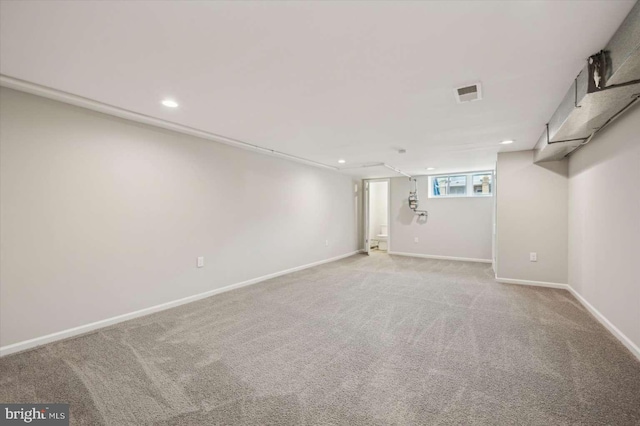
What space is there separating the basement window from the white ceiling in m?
3.91

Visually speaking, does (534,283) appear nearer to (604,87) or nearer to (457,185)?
(457,185)

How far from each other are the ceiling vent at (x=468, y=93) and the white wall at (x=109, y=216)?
3194 mm

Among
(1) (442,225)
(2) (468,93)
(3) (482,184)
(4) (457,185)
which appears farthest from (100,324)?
(3) (482,184)

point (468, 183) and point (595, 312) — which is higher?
point (468, 183)

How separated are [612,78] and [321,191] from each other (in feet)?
16.4

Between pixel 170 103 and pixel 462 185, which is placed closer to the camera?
pixel 170 103

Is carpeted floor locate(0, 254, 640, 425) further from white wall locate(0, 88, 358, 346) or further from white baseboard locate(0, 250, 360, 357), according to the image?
white wall locate(0, 88, 358, 346)

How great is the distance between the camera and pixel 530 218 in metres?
4.51

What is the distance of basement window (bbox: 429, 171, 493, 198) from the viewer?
6.72m

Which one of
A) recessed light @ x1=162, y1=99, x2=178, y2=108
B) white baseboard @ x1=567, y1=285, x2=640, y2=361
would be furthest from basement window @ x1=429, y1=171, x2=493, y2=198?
recessed light @ x1=162, y1=99, x2=178, y2=108

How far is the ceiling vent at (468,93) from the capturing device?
7.34 feet

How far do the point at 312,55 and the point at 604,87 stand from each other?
1.92 m

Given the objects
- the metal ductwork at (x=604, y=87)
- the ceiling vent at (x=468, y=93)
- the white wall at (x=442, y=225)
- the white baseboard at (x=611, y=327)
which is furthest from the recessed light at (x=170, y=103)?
the white wall at (x=442, y=225)

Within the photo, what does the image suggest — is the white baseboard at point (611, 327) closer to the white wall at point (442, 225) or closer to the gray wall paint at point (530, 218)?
the gray wall paint at point (530, 218)
